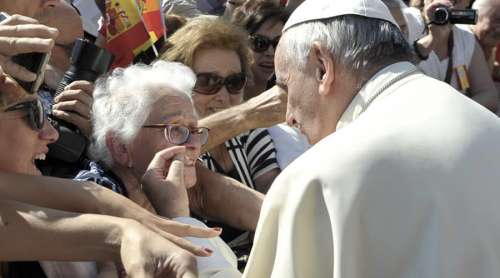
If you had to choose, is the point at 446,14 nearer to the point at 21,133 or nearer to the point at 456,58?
the point at 456,58

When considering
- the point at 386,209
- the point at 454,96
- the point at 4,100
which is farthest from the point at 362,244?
the point at 4,100

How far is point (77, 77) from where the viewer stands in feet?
13.9

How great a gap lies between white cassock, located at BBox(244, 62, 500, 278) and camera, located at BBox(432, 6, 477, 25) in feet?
14.9

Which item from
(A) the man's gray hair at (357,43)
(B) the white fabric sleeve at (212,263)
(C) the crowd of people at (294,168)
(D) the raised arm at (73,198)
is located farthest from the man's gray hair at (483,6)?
(D) the raised arm at (73,198)

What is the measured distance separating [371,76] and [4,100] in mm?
1149

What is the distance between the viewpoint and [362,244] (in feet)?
8.61

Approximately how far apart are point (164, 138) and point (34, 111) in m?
0.82

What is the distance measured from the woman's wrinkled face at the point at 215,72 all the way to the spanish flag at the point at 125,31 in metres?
0.31

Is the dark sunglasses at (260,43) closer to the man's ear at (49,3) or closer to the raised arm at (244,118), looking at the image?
the raised arm at (244,118)

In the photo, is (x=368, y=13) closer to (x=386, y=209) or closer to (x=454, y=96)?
(x=454, y=96)

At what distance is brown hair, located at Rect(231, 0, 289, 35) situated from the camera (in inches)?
237

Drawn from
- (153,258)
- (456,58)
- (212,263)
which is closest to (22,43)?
(153,258)

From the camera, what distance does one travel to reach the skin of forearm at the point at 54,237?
295cm

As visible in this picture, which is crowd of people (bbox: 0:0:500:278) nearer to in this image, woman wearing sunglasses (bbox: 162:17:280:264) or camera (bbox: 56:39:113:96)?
camera (bbox: 56:39:113:96)
